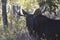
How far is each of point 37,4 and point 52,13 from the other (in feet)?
0.63

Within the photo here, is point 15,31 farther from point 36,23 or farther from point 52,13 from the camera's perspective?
point 52,13

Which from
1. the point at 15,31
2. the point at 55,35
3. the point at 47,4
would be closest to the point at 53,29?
the point at 55,35

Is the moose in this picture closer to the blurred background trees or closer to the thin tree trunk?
the blurred background trees

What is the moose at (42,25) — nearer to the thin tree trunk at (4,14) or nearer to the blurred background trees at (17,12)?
the blurred background trees at (17,12)

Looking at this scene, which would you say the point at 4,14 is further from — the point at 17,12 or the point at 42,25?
the point at 42,25

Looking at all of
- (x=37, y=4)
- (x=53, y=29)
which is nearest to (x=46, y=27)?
(x=53, y=29)

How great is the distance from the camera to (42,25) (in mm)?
3047

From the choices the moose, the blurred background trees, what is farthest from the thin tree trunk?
the moose

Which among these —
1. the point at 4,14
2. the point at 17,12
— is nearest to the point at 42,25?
the point at 17,12

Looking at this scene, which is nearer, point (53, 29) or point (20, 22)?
point (53, 29)

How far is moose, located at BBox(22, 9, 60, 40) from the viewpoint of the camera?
9.81 feet

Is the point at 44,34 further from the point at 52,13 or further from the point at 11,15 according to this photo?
the point at 11,15

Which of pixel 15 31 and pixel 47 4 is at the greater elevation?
pixel 47 4

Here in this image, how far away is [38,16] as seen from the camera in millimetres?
3061
